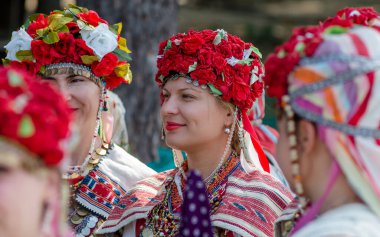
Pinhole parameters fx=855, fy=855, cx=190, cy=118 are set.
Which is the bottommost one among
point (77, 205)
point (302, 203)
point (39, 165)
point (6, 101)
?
point (77, 205)

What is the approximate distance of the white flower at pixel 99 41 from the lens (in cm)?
410

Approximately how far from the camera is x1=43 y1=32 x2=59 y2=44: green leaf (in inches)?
159

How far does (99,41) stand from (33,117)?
216cm

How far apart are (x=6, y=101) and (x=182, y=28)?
9091mm

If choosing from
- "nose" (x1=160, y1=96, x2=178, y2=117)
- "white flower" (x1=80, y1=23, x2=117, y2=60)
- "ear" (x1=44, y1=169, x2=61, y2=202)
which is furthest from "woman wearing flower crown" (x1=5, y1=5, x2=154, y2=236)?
"ear" (x1=44, y1=169, x2=61, y2=202)

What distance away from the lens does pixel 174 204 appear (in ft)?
12.6

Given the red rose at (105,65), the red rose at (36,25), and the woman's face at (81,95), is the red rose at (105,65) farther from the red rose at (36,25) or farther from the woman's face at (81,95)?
the red rose at (36,25)

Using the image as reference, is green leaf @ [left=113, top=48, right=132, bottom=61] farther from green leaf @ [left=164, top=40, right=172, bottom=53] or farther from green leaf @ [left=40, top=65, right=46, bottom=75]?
green leaf @ [left=40, top=65, right=46, bottom=75]

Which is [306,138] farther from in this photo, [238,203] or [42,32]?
[42,32]

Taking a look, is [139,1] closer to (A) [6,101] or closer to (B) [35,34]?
(B) [35,34]

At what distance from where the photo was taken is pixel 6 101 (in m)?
1.98

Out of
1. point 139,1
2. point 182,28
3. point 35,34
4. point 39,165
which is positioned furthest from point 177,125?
point 182,28

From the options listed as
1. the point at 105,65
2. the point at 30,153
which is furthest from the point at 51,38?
the point at 30,153

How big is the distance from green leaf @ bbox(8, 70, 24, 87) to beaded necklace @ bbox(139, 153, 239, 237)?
5.89 feet
